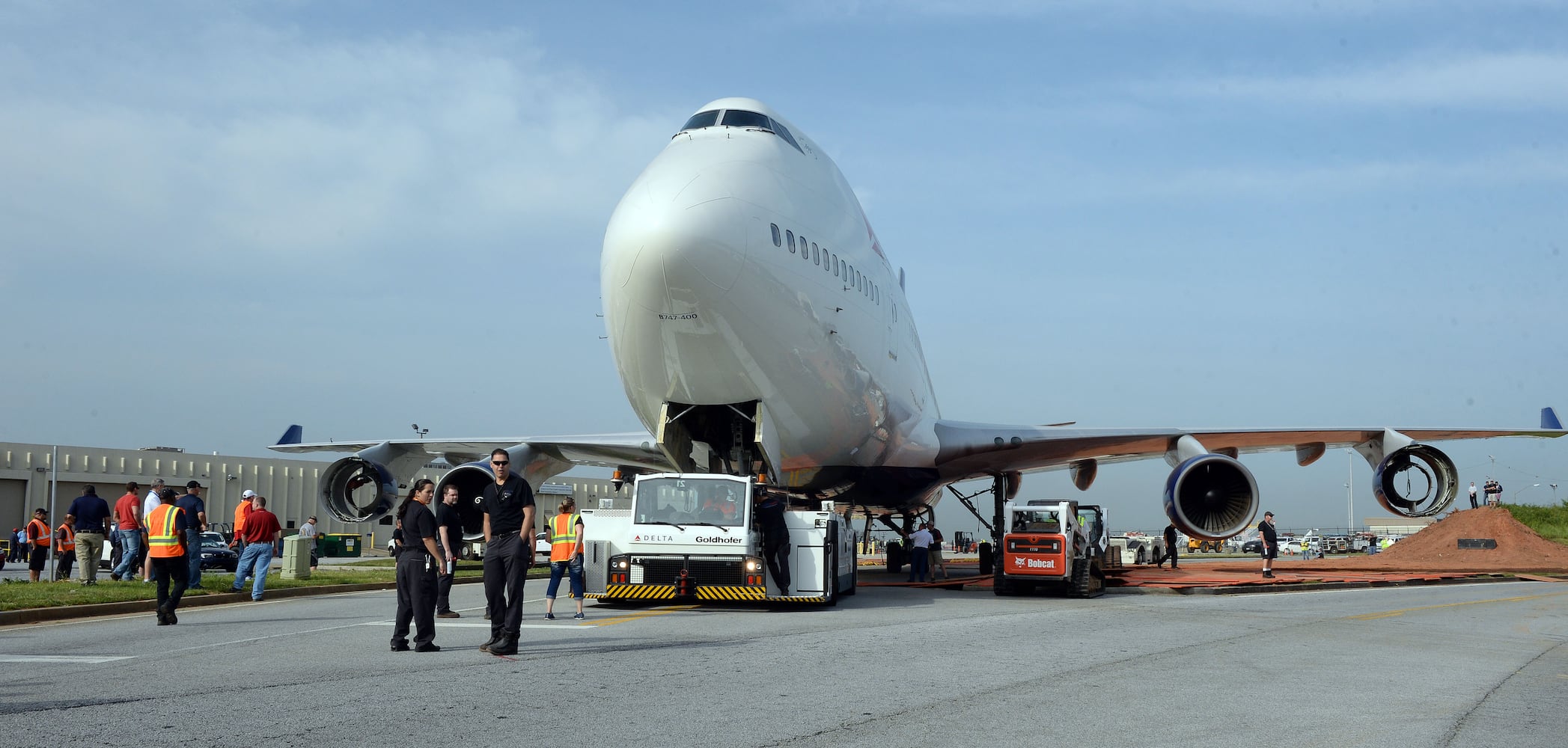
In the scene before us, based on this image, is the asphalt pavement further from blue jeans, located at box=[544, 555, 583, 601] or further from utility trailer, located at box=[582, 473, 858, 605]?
utility trailer, located at box=[582, 473, 858, 605]

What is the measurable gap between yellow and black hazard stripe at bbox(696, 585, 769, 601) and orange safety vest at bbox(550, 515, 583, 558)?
160 centimetres

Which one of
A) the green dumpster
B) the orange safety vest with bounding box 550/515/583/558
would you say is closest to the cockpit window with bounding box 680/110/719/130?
the orange safety vest with bounding box 550/515/583/558

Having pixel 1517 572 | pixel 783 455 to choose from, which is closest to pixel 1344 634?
pixel 783 455

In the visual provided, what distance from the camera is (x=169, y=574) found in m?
11.6

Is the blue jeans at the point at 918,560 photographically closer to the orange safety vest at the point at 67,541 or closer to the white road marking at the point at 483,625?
the white road marking at the point at 483,625

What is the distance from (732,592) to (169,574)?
5917 mm

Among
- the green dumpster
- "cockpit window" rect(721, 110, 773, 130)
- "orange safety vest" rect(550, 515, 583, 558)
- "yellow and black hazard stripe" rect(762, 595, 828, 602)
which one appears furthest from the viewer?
the green dumpster

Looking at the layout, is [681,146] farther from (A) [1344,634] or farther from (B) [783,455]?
Answer: (A) [1344,634]

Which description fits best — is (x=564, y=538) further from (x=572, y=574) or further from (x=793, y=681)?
(x=793, y=681)

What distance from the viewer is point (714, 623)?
1180 cm

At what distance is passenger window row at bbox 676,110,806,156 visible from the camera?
14.9 meters

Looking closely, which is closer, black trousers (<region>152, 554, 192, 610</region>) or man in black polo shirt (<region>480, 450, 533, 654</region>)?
man in black polo shirt (<region>480, 450, 533, 654</region>)

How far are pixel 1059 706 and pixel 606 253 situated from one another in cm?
838

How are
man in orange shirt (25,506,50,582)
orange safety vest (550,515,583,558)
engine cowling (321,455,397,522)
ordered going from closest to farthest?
orange safety vest (550,515,583,558)
man in orange shirt (25,506,50,582)
engine cowling (321,455,397,522)
